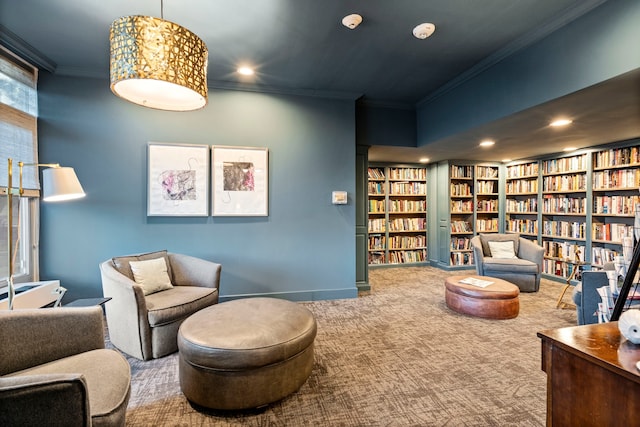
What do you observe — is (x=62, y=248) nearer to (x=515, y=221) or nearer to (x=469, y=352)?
(x=469, y=352)

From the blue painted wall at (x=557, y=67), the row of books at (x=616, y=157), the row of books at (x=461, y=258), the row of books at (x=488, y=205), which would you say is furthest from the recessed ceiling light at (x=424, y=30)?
the row of books at (x=488, y=205)

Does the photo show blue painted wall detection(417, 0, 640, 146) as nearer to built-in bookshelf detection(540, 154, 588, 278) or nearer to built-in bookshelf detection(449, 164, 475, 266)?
built-in bookshelf detection(449, 164, 475, 266)

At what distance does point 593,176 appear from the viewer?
15.0ft

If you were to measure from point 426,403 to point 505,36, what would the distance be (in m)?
3.09

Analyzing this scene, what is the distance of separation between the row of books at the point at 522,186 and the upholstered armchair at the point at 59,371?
21.6ft

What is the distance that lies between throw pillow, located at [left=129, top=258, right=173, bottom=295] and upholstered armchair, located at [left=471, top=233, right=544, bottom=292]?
432 cm

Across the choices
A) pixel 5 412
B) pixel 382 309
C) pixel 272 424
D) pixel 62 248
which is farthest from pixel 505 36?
pixel 62 248

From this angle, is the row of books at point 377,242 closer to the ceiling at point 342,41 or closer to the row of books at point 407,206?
the row of books at point 407,206

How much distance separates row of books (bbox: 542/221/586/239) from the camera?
4.75m

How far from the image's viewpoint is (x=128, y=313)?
2.42 metres

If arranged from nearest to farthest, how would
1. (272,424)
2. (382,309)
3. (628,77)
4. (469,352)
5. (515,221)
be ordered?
(272,424), (628,77), (469,352), (382,309), (515,221)

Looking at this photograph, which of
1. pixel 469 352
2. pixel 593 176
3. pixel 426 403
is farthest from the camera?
pixel 593 176

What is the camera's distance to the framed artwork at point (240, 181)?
12.1ft

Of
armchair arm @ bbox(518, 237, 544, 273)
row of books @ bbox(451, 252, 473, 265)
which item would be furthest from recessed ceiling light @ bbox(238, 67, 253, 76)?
row of books @ bbox(451, 252, 473, 265)
